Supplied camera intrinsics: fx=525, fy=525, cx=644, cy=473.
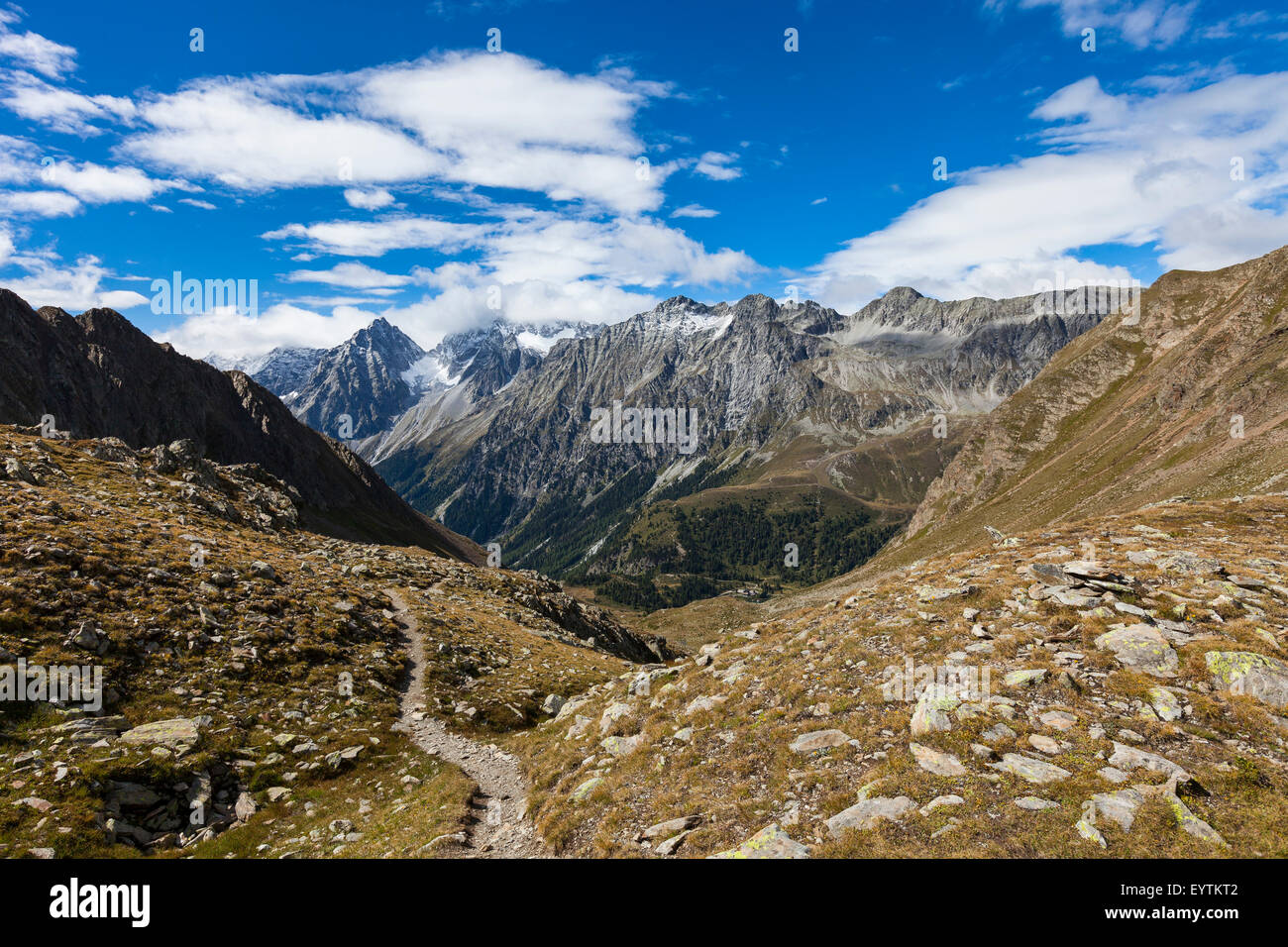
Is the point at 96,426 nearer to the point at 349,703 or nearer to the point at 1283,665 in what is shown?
the point at 349,703

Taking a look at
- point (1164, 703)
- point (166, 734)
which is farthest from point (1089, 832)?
point (166, 734)

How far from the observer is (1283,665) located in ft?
45.8

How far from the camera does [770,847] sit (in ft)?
36.2

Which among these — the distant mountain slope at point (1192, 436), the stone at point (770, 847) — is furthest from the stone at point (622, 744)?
the distant mountain slope at point (1192, 436)

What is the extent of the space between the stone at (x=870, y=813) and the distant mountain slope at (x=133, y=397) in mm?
154622

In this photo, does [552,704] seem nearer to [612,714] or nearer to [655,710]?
[612,714]

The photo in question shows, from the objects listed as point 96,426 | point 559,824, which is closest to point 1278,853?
point 559,824

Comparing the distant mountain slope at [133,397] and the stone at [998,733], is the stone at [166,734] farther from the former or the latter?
the distant mountain slope at [133,397]

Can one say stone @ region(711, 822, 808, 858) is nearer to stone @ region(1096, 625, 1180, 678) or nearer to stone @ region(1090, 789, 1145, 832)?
stone @ region(1090, 789, 1145, 832)

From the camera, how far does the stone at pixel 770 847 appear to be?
10.7 m

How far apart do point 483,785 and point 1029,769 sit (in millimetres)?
18803

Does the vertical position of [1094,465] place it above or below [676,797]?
above
